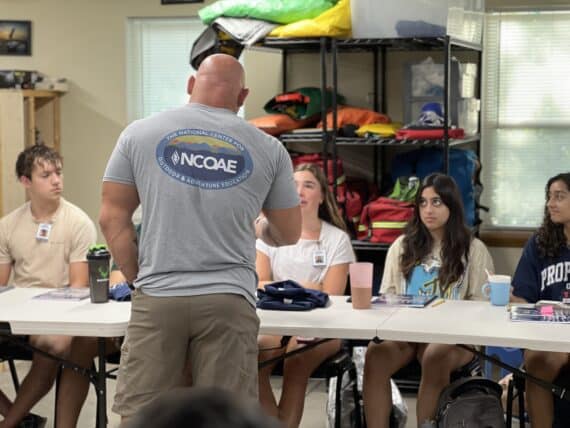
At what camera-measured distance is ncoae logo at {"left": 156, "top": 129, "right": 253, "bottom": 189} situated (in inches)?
97.6

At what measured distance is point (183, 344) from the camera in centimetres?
257

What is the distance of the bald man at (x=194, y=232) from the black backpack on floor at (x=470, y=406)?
41.7 inches

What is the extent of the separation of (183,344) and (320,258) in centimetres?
156

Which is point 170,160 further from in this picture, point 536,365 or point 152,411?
point 152,411

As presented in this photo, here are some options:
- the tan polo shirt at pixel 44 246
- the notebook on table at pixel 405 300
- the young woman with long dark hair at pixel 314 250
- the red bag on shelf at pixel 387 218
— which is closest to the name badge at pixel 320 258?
the young woman with long dark hair at pixel 314 250

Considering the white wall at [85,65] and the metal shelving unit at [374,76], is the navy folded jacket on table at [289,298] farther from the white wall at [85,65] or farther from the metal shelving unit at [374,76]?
the white wall at [85,65]

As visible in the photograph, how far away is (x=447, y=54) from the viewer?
4711 millimetres

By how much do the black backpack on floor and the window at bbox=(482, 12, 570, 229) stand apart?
2284mm

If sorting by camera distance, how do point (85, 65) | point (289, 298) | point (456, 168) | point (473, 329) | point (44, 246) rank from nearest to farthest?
point (473, 329)
point (289, 298)
point (44, 246)
point (456, 168)
point (85, 65)

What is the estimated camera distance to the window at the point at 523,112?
5473mm

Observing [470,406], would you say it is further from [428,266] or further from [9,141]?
[9,141]

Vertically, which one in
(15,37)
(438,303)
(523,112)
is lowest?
(438,303)

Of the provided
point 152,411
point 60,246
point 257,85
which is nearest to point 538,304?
point 60,246

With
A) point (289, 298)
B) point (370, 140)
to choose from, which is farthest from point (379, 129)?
point (289, 298)
